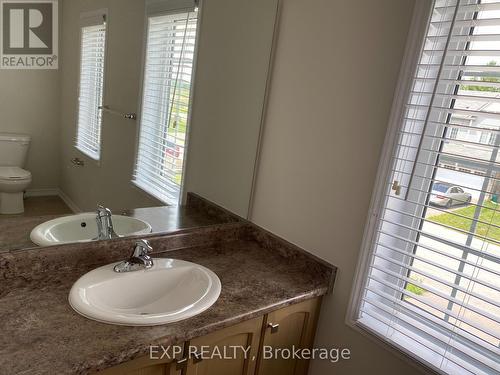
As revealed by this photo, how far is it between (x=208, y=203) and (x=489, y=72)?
1.24 m

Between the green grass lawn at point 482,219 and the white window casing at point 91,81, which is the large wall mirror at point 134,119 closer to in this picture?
the white window casing at point 91,81

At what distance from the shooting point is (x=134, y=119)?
59.4 inches

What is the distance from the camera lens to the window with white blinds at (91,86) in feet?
4.30

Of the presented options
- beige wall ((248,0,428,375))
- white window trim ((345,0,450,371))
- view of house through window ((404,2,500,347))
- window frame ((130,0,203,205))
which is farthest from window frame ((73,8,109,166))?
view of house through window ((404,2,500,347))

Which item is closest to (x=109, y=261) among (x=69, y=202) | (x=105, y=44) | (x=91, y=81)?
(x=69, y=202)

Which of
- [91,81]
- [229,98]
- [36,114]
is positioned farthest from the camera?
[229,98]

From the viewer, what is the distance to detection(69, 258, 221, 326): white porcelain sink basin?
109 centimetres

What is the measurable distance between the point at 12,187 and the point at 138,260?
49cm

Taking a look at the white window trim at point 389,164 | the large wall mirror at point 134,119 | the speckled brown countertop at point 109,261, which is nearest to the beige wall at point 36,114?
the large wall mirror at point 134,119

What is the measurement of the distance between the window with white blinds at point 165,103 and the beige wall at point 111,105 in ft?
0.15

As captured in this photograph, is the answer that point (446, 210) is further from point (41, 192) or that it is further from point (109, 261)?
point (41, 192)

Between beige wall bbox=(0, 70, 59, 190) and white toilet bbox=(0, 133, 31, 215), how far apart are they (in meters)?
0.02

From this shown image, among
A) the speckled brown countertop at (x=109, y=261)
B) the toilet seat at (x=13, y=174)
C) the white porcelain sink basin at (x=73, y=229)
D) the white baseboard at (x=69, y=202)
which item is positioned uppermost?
the toilet seat at (x=13, y=174)

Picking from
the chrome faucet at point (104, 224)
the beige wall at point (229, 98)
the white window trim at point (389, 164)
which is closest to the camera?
the white window trim at point (389, 164)
